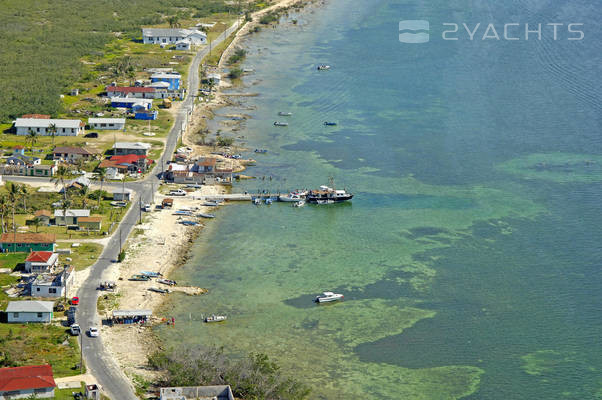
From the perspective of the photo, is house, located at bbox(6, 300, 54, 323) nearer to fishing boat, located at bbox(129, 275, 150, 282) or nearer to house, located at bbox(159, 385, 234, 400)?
fishing boat, located at bbox(129, 275, 150, 282)

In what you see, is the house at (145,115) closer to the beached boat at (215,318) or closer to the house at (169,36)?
the house at (169,36)

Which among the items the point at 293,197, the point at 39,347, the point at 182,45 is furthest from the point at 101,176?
the point at 182,45

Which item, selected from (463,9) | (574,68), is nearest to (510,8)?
(463,9)

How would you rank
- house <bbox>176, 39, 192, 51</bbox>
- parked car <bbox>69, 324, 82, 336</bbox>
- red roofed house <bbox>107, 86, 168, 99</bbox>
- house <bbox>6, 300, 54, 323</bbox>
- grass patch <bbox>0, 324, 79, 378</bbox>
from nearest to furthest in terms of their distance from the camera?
grass patch <bbox>0, 324, 79, 378</bbox> → parked car <bbox>69, 324, 82, 336</bbox> → house <bbox>6, 300, 54, 323</bbox> → red roofed house <bbox>107, 86, 168, 99</bbox> → house <bbox>176, 39, 192, 51</bbox>

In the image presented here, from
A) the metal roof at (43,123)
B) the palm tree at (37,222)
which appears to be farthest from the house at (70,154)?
the palm tree at (37,222)

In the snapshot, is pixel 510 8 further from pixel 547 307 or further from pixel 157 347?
pixel 157 347

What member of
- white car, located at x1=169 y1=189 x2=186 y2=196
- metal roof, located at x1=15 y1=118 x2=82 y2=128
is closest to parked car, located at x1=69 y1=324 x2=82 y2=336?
white car, located at x1=169 y1=189 x2=186 y2=196

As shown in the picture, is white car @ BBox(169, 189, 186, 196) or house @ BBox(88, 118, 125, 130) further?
house @ BBox(88, 118, 125, 130)
